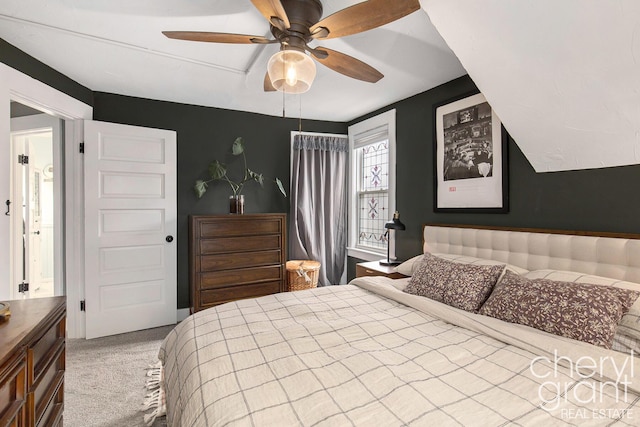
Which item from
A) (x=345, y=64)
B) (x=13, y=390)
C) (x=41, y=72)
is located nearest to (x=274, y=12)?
(x=345, y=64)

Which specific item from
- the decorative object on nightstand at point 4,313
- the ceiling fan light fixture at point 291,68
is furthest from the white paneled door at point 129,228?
the ceiling fan light fixture at point 291,68

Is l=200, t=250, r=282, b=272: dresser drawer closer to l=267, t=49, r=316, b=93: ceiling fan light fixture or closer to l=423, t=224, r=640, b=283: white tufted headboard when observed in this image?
l=423, t=224, r=640, b=283: white tufted headboard

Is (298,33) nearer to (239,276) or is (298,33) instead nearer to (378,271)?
(378,271)

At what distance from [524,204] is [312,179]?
7.94ft

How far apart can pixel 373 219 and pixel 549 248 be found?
212cm

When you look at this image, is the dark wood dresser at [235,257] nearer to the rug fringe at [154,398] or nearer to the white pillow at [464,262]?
the rug fringe at [154,398]

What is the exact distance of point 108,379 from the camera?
2322 mm

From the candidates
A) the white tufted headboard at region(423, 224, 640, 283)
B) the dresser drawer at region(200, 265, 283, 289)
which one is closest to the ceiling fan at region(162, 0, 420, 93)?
the white tufted headboard at region(423, 224, 640, 283)

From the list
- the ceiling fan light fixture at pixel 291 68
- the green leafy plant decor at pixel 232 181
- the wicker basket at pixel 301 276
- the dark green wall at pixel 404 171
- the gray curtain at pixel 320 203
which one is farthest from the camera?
the gray curtain at pixel 320 203

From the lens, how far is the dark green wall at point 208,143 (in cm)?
335

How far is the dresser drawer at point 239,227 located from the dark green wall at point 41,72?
1.65 meters

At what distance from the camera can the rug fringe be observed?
1872mm

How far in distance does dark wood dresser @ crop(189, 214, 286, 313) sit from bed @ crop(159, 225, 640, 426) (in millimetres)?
1301

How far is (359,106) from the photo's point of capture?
3.65 metres
